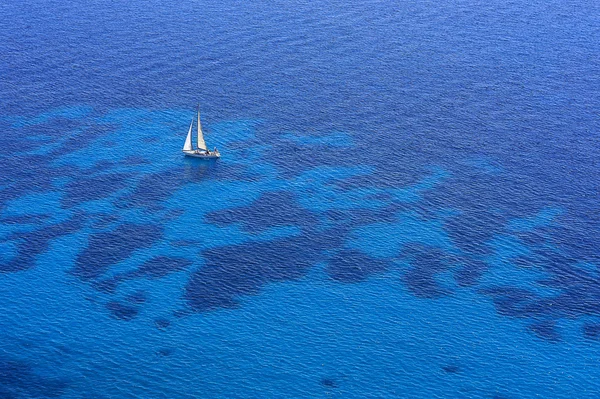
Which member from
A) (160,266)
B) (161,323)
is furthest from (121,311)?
(160,266)

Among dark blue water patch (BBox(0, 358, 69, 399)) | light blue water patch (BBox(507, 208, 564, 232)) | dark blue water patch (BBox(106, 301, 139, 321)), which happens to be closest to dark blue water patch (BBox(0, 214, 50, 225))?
dark blue water patch (BBox(106, 301, 139, 321))

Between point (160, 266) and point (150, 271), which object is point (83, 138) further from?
point (150, 271)

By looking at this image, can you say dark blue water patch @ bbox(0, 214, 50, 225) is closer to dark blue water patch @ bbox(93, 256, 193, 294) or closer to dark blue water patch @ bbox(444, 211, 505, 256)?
dark blue water patch @ bbox(93, 256, 193, 294)

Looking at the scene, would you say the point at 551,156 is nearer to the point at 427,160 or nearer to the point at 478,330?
the point at 427,160

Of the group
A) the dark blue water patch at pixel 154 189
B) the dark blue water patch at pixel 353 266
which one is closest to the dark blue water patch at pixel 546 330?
the dark blue water patch at pixel 353 266

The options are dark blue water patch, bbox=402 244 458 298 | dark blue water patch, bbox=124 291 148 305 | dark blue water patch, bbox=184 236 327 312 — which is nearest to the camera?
dark blue water patch, bbox=124 291 148 305

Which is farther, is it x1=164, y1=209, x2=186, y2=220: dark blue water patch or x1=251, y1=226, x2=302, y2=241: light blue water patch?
x1=164, y1=209, x2=186, y2=220: dark blue water patch

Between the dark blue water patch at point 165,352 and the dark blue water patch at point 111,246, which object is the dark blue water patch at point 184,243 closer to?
the dark blue water patch at point 111,246
